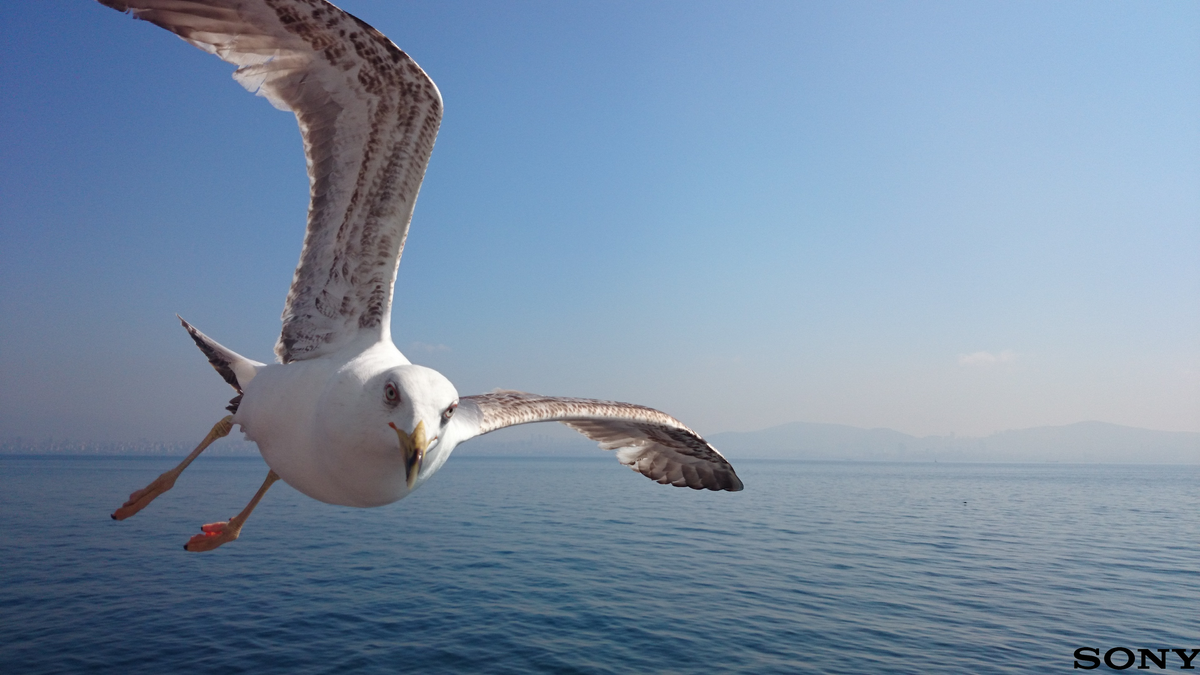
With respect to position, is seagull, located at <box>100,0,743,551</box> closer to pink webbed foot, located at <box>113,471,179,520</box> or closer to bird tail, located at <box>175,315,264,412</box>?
pink webbed foot, located at <box>113,471,179,520</box>

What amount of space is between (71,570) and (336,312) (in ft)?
98.4

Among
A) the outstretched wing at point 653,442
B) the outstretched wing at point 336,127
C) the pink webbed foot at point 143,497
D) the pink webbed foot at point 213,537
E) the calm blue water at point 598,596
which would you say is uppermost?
the outstretched wing at point 336,127

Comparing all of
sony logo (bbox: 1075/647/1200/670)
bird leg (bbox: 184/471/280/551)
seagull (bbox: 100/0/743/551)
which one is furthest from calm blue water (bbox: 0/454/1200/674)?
seagull (bbox: 100/0/743/551)

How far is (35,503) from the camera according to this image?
52.2 m

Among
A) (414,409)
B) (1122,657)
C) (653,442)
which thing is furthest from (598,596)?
(414,409)

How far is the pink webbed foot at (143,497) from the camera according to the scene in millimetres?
5086

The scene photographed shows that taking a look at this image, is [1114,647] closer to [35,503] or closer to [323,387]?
[323,387]

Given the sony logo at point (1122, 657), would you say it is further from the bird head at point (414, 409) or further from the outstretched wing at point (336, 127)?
the outstretched wing at point (336, 127)

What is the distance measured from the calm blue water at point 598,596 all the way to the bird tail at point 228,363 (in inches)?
415

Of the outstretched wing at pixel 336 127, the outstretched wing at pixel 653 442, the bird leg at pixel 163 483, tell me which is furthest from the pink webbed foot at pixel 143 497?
the outstretched wing at pixel 653 442

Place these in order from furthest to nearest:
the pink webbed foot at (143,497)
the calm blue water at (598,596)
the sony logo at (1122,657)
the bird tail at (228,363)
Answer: the calm blue water at (598,596), the sony logo at (1122,657), the bird tail at (228,363), the pink webbed foot at (143,497)

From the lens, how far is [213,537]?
211 inches

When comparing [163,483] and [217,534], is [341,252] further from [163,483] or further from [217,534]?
[163,483]

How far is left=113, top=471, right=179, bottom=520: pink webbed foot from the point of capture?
509cm
